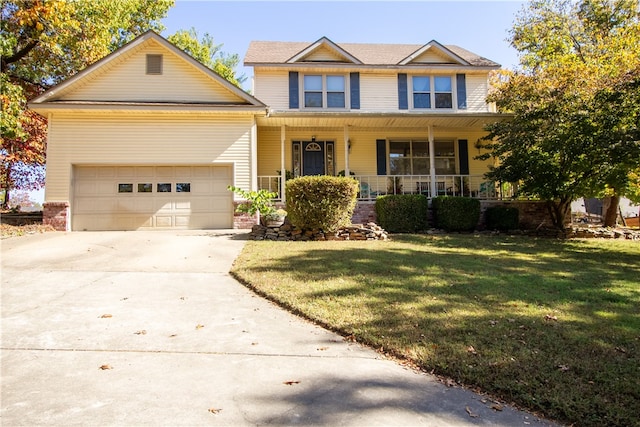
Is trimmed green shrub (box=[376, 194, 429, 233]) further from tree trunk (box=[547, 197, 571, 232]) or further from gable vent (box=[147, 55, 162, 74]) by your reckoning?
gable vent (box=[147, 55, 162, 74])

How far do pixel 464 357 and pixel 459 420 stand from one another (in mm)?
841

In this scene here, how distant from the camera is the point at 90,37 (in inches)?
582

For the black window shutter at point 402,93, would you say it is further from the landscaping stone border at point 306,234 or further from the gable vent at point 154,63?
the gable vent at point 154,63

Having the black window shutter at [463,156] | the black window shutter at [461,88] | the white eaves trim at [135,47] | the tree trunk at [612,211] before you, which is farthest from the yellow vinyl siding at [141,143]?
the tree trunk at [612,211]

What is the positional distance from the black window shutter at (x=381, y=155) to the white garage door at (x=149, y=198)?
21.0ft

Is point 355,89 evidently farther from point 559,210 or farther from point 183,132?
point 559,210

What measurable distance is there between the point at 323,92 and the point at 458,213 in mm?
7389


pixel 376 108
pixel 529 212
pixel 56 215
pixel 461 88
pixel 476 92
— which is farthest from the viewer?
pixel 476 92

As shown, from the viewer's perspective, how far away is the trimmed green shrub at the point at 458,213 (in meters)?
12.3

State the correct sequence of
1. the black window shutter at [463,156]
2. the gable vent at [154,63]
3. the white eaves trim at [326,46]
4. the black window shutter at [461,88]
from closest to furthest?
the gable vent at [154,63] → the white eaves trim at [326,46] → the black window shutter at [463,156] → the black window shutter at [461,88]

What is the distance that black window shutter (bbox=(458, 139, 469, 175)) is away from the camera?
15.7m

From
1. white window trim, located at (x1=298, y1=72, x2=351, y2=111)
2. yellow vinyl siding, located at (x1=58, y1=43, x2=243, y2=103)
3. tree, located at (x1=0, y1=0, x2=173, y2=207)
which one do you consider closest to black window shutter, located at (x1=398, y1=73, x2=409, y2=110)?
white window trim, located at (x1=298, y1=72, x2=351, y2=111)

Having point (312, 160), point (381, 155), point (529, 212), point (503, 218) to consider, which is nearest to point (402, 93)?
point (381, 155)

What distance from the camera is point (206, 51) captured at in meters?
25.3
